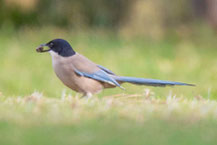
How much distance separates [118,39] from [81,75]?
9.23m

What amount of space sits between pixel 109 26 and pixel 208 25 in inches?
141

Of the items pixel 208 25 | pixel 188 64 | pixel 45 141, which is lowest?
pixel 45 141

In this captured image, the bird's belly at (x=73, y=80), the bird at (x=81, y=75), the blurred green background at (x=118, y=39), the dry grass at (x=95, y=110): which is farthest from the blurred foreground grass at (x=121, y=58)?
the dry grass at (x=95, y=110)

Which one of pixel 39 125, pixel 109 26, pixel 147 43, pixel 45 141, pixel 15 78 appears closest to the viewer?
pixel 45 141

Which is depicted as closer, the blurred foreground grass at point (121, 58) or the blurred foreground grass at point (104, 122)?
the blurred foreground grass at point (104, 122)

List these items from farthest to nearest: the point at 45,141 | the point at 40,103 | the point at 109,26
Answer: the point at 109,26, the point at 40,103, the point at 45,141

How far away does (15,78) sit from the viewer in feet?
35.5

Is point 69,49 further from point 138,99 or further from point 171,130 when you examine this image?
point 171,130

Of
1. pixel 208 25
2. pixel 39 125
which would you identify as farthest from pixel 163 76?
pixel 39 125

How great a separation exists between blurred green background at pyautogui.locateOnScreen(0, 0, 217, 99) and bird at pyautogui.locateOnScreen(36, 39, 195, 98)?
2.17 meters

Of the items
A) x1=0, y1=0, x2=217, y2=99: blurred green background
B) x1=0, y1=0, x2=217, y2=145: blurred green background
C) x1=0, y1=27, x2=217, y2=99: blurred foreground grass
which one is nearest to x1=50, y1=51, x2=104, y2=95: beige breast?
x1=0, y1=0, x2=217, y2=145: blurred green background

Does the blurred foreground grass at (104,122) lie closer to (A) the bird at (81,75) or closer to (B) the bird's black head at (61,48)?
(A) the bird at (81,75)

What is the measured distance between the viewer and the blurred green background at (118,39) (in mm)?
10977

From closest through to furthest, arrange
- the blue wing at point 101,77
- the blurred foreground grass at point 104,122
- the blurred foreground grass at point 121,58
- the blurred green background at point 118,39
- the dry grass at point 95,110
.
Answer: the blurred foreground grass at point 104,122, the dry grass at point 95,110, the blue wing at point 101,77, the blurred foreground grass at point 121,58, the blurred green background at point 118,39
